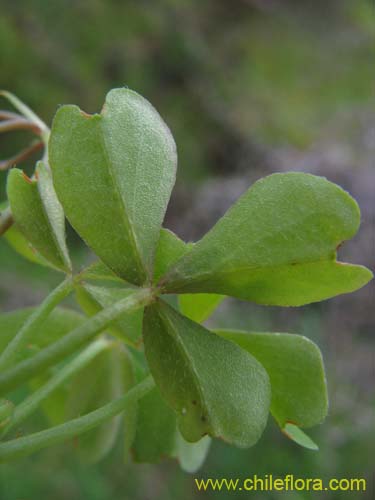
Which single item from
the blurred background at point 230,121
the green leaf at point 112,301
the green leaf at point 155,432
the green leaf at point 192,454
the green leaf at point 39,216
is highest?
the green leaf at point 39,216

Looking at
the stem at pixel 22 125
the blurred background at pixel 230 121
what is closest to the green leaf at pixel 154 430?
the stem at pixel 22 125

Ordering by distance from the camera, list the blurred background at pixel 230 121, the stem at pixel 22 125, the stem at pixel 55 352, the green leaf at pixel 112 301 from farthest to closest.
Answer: the blurred background at pixel 230 121
the stem at pixel 22 125
the green leaf at pixel 112 301
the stem at pixel 55 352

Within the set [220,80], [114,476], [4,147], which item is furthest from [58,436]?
[220,80]

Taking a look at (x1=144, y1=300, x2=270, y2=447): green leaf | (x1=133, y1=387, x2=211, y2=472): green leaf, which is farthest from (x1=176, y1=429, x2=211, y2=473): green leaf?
(x1=144, y1=300, x2=270, y2=447): green leaf

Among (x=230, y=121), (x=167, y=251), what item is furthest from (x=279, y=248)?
(x=230, y=121)

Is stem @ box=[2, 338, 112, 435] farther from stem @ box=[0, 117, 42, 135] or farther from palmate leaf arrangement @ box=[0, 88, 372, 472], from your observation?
stem @ box=[0, 117, 42, 135]

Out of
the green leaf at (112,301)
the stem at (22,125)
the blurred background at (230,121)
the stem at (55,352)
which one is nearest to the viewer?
the stem at (55,352)

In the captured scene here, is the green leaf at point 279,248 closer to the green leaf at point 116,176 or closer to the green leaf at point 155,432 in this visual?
the green leaf at point 116,176
